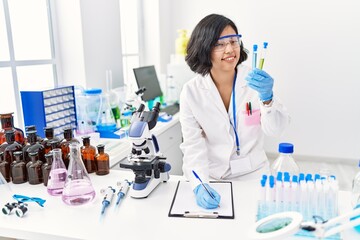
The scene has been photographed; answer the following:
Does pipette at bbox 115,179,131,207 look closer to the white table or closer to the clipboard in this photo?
the white table

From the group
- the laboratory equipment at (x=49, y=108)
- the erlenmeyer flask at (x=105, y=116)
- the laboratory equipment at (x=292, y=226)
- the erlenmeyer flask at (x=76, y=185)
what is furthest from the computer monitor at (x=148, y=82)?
the laboratory equipment at (x=292, y=226)

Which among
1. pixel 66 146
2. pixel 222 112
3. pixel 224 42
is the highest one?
pixel 224 42

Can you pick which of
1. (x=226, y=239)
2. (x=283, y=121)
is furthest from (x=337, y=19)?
(x=226, y=239)

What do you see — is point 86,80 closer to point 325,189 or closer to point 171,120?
point 171,120

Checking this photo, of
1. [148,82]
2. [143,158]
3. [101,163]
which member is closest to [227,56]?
[143,158]

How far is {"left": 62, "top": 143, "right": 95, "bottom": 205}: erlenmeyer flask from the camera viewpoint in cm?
116

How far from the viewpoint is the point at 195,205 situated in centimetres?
112

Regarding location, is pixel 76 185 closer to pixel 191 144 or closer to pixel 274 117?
pixel 191 144

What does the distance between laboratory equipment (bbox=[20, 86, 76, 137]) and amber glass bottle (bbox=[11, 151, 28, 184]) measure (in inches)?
14.0

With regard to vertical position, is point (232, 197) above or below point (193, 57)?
below

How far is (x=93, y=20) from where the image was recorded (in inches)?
91.5

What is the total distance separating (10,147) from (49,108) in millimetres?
404

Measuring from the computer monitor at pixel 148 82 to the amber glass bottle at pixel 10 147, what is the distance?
1422 millimetres

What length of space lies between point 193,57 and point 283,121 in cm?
54
